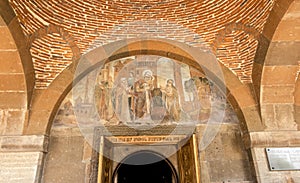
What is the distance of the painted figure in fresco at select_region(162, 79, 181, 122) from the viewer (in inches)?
161

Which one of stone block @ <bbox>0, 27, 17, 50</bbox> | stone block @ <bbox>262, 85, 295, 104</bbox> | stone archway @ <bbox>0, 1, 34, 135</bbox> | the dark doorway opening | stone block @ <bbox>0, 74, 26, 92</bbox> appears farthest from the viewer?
the dark doorway opening

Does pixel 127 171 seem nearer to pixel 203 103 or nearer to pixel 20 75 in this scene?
pixel 203 103

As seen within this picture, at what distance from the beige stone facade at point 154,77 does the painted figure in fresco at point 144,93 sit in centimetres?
16

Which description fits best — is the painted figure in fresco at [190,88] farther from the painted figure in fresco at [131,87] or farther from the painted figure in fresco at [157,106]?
the painted figure in fresco at [131,87]

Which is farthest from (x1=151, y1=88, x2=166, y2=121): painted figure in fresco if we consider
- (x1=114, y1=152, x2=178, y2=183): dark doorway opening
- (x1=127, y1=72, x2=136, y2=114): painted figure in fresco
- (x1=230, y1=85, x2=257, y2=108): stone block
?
(x1=114, y1=152, x2=178, y2=183): dark doorway opening

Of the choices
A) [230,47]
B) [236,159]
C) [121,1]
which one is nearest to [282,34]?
[230,47]

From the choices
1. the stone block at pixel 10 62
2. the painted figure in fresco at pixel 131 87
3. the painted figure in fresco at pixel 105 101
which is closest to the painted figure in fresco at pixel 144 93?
the painted figure in fresco at pixel 131 87

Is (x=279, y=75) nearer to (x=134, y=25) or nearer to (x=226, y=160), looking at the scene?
(x=226, y=160)

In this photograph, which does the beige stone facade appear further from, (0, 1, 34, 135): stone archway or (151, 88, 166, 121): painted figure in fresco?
(151, 88, 166, 121): painted figure in fresco

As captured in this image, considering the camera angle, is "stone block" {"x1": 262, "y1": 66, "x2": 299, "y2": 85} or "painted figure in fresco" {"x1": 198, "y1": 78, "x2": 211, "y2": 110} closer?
"stone block" {"x1": 262, "y1": 66, "x2": 299, "y2": 85}

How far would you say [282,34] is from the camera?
3449mm

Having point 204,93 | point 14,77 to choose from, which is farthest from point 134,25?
point 14,77

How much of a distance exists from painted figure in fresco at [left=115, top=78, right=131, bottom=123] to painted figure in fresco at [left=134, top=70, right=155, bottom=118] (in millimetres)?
160

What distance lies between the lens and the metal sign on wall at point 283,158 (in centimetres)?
357
